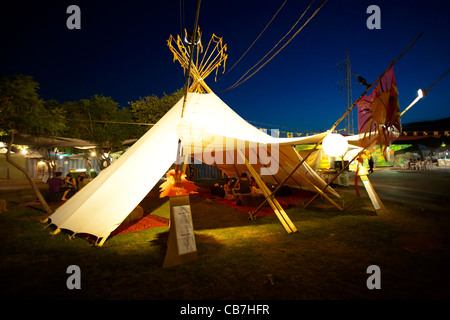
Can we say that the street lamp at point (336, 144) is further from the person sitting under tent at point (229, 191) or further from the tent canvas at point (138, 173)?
the person sitting under tent at point (229, 191)

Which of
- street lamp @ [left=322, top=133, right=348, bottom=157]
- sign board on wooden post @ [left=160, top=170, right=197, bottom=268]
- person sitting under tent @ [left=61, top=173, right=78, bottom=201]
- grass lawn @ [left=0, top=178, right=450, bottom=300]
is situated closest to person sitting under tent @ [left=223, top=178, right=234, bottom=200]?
grass lawn @ [left=0, top=178, right=450, bottom=300]

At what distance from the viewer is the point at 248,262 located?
2996 millimetres

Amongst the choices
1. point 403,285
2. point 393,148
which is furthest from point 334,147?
point 393,148

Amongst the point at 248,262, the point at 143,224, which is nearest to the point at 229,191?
the point at 143,224

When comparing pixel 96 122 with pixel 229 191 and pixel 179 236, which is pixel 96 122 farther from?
pixel 179 236

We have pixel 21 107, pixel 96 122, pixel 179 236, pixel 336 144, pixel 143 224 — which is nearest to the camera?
pixel 179 236

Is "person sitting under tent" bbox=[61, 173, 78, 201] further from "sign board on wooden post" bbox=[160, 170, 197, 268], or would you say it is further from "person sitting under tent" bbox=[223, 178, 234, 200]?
"sign board on wooden post" bbox=[160, 170, 197, 268]

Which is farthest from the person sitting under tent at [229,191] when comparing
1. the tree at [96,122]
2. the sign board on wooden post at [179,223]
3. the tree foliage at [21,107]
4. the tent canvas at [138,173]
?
the tree at [96,122]

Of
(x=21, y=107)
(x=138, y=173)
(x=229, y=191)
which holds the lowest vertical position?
(x=229, y=191)

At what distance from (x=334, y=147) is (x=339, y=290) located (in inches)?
110

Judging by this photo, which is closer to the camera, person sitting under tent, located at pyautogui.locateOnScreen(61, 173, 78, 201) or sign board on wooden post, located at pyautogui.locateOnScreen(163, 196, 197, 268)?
sign board on wooden post, located at pyautogui.locateOnScreen(163, 196, 197, 268)

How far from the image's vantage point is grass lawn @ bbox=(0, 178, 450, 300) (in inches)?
90.1

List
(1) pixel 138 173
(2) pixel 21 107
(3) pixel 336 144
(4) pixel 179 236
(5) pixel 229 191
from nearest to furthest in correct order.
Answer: (4) pixel 179 236, (1) pixel 138 173, (3) pixel 336 144, (2) pixel 21 107, (5) pixel 229 191

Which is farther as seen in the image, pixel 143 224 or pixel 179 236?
pixel 143 224
